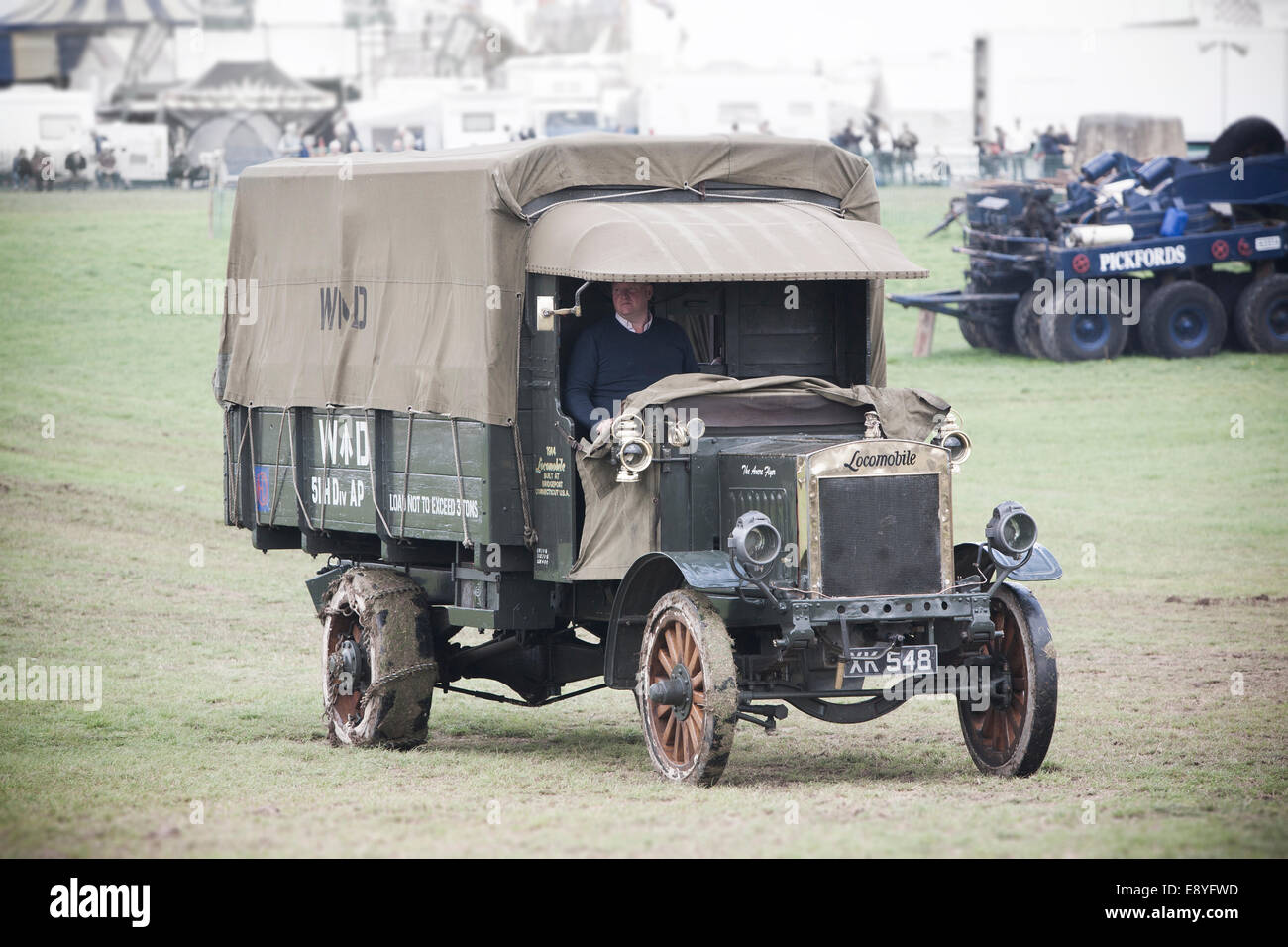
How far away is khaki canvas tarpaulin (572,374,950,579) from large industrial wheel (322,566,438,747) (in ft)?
4.87

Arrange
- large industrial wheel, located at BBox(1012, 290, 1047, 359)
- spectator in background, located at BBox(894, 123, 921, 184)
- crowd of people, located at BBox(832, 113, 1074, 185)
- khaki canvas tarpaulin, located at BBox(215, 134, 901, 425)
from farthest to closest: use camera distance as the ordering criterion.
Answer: spectator in background, located at BBox(894, 123, 921, 184), crowd of people, located at BBox(832, 113, 1074, 185), large industrial wheel, located at BBox(1012, 290, 1047, 359), khaki canvas tarpaulin, located at BBox(215, 134, 901, 425)

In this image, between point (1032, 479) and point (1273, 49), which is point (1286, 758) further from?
point (1273, 49)

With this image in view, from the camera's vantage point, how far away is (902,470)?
30.5 ft

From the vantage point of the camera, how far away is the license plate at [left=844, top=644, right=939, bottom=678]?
358 inches

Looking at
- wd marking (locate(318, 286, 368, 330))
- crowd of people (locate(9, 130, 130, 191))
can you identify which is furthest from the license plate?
crowd of people (locate(9, 130, 130, 191))

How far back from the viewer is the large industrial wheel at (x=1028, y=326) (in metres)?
28.5

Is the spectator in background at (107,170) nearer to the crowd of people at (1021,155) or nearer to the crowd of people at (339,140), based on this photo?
the crowd of people at (339,140)

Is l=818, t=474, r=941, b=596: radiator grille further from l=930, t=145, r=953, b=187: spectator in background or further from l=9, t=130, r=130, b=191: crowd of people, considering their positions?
l=9, t=130, r=130, b=191: crowd of people

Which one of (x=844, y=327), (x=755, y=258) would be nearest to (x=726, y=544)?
(x=755, y=258)

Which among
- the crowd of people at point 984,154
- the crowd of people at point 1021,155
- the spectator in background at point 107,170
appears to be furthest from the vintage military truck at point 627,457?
the spectator in background at point 107,170

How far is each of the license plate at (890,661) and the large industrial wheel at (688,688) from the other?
56 cm

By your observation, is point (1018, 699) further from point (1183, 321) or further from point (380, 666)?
point (1183, 321)

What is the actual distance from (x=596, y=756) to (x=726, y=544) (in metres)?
1.88

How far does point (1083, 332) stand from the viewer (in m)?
28.6
